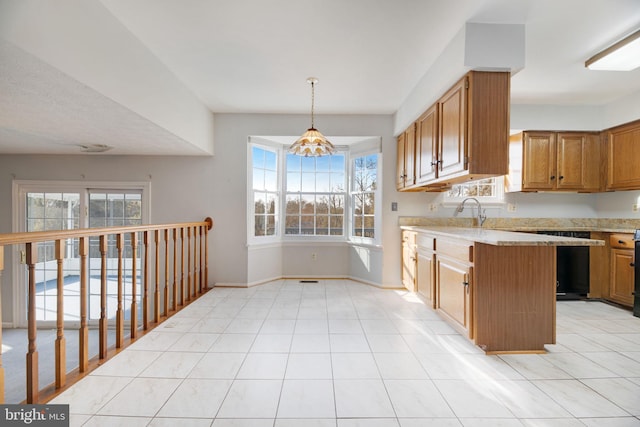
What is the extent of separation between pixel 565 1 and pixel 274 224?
4034 millimetres

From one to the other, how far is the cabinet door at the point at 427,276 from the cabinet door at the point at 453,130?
0.96 metres

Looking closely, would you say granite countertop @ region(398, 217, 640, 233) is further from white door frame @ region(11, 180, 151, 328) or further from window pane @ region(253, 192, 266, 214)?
white door frame @ region(11, 180, 151, 328)

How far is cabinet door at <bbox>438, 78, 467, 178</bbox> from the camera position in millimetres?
2500

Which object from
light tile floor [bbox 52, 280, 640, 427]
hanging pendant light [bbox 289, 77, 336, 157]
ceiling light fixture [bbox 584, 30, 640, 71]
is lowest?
light tile floor [bbox 52, 280, 640, 427]

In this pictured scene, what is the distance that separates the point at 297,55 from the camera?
2.75 metres

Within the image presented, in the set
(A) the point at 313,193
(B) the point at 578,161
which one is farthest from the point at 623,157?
(A) the point at 313,193

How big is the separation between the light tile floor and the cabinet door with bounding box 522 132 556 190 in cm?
177

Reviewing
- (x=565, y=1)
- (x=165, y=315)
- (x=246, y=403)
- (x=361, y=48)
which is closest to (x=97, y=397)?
(x=246, y=403)

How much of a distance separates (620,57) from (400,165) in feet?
7.49

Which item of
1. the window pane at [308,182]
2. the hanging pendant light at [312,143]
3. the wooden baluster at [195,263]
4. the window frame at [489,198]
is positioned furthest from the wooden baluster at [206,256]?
the window frame at [489,198]

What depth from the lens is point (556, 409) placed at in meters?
1.68

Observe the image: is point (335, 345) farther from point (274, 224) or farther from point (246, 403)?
point (274, 224)

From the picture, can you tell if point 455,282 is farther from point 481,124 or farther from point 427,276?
point 481,124

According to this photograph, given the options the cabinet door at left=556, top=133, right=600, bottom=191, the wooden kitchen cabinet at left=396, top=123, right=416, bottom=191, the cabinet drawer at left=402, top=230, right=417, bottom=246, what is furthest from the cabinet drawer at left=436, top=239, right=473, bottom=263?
the cabinet door at left=556, top=133, right=600, bottom=191
